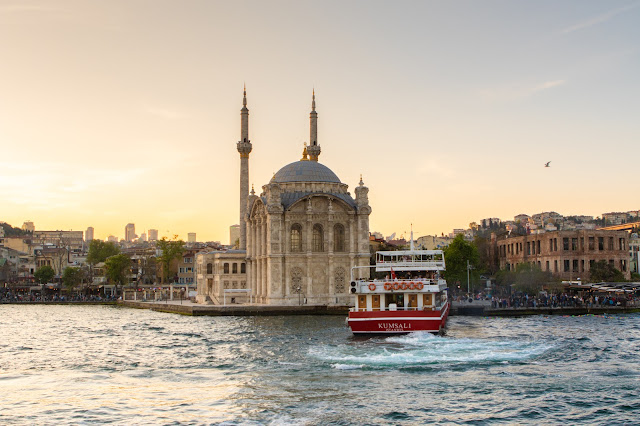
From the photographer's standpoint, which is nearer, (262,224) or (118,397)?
(118,397)

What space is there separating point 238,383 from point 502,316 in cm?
3365

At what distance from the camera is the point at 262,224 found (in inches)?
2753

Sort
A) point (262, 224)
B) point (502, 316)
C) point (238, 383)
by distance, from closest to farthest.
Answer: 1. point (238, 383)
2. point (502, 316)
3. point (262, 224)

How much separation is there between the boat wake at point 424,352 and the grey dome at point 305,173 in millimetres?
35278

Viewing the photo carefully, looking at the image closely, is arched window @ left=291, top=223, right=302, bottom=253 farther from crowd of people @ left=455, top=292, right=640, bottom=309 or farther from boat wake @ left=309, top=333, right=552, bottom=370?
boat wake @ left=309, top=333, right=552, bottom=370

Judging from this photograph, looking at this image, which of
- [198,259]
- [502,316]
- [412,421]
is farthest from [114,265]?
[412,421]

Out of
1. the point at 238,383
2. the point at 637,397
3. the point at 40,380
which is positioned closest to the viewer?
the point at 637,397

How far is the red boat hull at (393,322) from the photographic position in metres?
39.2

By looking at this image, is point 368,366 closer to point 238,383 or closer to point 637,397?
point 238,383

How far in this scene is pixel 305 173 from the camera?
72.5 meters

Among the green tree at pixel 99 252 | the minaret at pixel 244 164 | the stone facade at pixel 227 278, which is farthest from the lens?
the green tree at pixel 99 252

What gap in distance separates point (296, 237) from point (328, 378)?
137 feet

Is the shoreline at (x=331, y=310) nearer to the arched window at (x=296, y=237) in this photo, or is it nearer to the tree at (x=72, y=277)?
the arched window at (x=296, y=237)

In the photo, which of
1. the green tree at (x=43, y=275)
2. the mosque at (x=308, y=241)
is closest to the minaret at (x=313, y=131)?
the mosque at (x=308, y=241)
